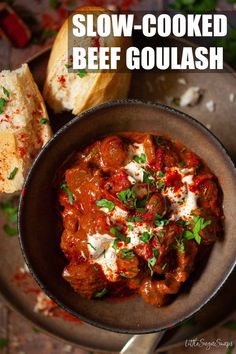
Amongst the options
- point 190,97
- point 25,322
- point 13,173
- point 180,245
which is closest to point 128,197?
point 180,245

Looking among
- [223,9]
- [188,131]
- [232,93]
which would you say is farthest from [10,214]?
[223,9]

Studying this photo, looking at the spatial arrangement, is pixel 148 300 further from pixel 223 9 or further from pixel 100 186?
pixel 223 9

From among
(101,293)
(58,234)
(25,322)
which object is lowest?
(25,322)

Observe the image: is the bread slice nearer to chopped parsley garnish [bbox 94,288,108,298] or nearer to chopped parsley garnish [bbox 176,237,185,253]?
chopped parsley garnish [bbox 94,288,108,298]

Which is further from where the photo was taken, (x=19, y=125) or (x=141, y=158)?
(x=19, y=125)

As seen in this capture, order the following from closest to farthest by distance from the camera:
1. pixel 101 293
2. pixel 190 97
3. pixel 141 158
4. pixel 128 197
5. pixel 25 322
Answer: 1. pixel 128 197
2. pixel 141 158
3. pixel 101 293
4. pixel 190 97
5. pixel 25 322

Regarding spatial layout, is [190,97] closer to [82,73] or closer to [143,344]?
[82,73]

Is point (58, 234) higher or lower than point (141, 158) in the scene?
lower
